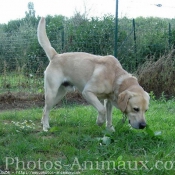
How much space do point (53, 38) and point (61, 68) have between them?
6377 mm

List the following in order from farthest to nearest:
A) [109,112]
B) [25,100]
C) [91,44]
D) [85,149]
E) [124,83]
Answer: [91,44] → [25,100] → [109,112] → [124,83] → [85,149]

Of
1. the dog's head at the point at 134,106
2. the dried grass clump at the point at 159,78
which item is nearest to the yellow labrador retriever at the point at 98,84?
the dog's head at the point at 134,106

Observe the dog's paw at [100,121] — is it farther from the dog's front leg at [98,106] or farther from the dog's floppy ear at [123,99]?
the dog's floppy ear at [123,99]

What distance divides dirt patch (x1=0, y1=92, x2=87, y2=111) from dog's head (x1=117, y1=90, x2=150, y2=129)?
3833 mm

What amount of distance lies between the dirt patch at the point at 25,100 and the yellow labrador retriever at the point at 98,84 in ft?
8.32

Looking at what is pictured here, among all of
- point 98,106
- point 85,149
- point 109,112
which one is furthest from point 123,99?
point 85,149

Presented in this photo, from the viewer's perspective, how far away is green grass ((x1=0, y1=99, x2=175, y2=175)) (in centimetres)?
359

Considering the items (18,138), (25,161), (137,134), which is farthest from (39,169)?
(137,134)

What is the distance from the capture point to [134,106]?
486cm

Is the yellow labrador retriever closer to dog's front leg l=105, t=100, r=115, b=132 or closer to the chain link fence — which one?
dog's front leg l=105, t=100, r=115, b=132

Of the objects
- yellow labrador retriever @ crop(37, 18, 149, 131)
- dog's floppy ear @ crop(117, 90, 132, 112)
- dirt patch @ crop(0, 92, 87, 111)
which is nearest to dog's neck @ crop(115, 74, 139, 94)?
yellow labrador retriever @ crop(37, 18, 149, 131)

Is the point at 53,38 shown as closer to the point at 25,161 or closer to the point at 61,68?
the point at 61,68

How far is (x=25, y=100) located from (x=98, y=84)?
394 cm

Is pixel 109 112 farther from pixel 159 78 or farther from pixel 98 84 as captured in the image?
pixel 159 78
